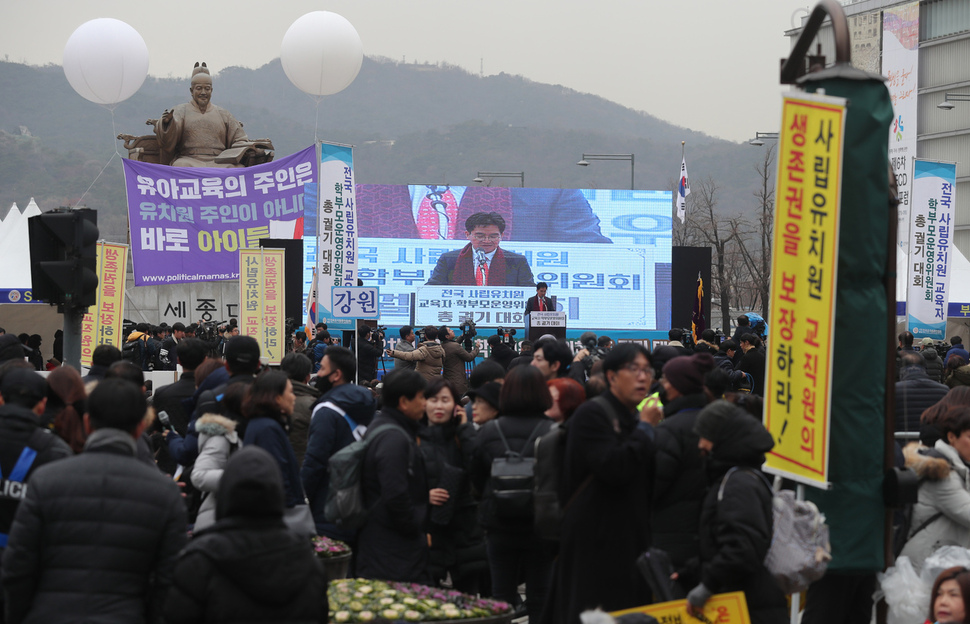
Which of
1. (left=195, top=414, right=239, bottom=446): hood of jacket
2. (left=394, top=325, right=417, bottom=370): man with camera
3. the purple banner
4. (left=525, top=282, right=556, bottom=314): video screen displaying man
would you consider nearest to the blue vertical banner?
(left=525, top=282, right=556, bottom=314): video screen displaying man

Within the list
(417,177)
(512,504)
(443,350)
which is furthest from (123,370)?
(417,177)

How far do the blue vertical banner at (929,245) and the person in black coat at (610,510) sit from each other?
13.5m

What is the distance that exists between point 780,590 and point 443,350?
897cm

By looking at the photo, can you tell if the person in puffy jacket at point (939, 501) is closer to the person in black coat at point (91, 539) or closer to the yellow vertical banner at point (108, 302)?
the person in black coat at point (91, 539)

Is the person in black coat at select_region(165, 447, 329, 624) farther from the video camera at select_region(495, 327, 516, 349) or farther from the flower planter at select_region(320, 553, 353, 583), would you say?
the video camera at select_region(495, 327, 516, 349)

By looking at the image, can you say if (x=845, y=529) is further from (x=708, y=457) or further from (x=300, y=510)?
(x=300, y=510)

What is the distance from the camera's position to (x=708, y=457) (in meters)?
4.18

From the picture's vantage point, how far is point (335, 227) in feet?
45.3

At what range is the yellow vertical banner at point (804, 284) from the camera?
13.4ft

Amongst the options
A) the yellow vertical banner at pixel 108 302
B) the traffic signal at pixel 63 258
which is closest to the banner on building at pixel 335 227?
the yellow vertical banner at pixel 108 302

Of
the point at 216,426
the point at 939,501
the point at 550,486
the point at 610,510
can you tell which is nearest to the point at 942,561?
the point at 939,501

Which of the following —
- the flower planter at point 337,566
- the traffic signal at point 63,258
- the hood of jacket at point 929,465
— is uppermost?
the traffic signal at point 63,258

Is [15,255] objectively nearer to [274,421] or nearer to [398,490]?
[274,421]

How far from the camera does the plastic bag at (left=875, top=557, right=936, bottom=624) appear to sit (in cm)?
444
